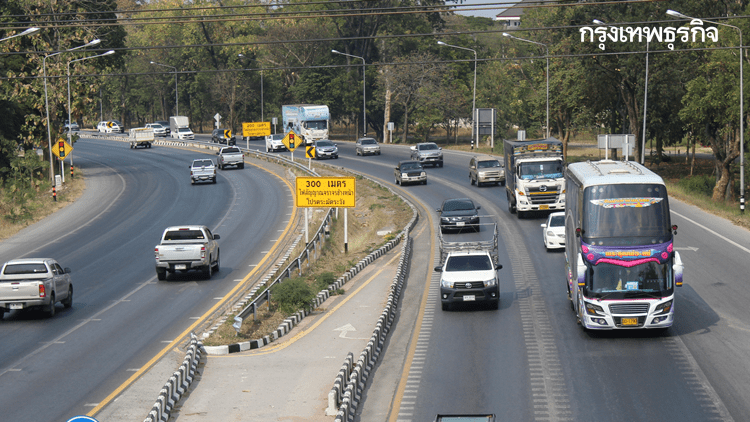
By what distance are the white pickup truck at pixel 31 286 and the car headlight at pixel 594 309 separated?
1514 centimetres

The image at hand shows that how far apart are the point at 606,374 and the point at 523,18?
9025 centimetres

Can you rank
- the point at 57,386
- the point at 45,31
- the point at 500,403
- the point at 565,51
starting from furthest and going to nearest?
the point at 565,51, the point at 45,31, the point at 57,386, the point at 500,403

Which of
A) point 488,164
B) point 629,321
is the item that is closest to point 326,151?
point 488,164

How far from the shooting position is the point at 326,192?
114 ft

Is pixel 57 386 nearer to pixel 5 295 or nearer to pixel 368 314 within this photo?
pixel 5 295

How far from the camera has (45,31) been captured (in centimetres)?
6312

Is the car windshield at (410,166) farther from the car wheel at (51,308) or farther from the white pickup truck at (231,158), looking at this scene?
the car wheel at (51,308)

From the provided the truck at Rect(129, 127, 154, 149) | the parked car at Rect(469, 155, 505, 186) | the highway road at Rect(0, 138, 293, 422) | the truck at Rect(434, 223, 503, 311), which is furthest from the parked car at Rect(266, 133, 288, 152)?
the truck at Rect(434, 223, 503, 311)

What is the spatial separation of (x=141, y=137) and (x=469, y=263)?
71001mm

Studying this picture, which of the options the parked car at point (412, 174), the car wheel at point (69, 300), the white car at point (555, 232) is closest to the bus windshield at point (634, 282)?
the white car at point (555, 232)

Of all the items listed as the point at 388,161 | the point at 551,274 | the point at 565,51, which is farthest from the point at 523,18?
the point at 551,274

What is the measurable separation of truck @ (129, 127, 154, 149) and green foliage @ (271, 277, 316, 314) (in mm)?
68824

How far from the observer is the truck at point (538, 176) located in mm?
39500

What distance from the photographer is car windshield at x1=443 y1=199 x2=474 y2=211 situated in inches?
1510
